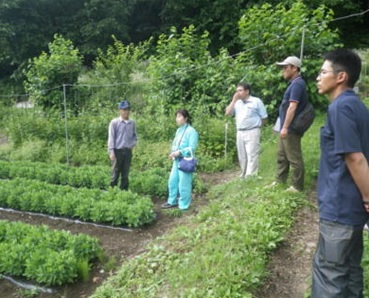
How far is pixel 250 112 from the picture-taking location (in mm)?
7277

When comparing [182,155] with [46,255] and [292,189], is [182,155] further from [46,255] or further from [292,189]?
[46,255]

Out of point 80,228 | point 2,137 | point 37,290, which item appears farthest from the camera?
point 2,137

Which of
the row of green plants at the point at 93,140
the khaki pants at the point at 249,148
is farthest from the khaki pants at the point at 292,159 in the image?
the row of green plants at the point at 93,140

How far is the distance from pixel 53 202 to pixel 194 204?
2.62 m

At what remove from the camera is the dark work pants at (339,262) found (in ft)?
9.03

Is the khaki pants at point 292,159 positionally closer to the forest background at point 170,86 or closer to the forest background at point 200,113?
the forest background at point 200,113

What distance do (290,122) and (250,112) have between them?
1613 millimetres

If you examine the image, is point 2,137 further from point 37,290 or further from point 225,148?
point 37,290

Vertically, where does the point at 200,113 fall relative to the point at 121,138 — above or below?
above

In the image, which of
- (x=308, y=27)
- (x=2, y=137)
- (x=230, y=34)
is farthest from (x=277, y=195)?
(x=230, y=34)

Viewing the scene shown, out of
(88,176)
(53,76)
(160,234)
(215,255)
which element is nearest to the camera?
(215,255)

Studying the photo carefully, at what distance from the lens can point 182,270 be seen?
4.37 m

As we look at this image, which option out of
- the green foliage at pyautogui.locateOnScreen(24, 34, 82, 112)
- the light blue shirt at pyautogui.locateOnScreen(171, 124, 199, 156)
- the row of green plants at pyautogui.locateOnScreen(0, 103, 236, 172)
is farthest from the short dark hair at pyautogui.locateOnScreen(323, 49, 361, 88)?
the green foliage at pyautogui.locateOnScreen(24, 34, 82, 112)

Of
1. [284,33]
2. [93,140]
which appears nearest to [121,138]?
[93,140]
